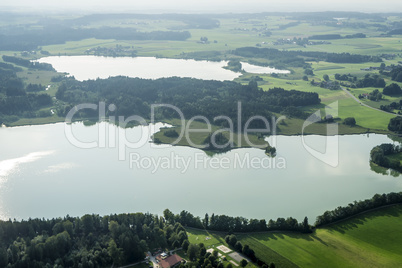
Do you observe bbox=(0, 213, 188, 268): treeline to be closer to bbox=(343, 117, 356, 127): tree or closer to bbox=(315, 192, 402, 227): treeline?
bbox=(315, 192, 402, 227): treeline

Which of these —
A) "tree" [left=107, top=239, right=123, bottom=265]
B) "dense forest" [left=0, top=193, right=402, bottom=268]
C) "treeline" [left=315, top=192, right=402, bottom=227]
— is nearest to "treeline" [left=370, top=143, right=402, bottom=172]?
"treeline" [left=315, top=192, right=402, bottom=227]

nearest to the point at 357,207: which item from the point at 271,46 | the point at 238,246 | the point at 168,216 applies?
the point at 238,246

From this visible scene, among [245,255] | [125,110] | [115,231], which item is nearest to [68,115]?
[125,110]

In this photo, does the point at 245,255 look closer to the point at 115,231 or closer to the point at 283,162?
the point at 115,231

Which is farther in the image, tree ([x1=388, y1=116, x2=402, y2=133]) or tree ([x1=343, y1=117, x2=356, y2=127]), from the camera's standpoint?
tree ([x1=343, y1=117, x2=356, y2=127])

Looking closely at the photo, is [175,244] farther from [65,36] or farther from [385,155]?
[65,36]

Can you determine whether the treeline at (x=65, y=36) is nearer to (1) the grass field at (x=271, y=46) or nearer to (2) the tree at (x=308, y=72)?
(1) the grass field at (x=271, y=46)

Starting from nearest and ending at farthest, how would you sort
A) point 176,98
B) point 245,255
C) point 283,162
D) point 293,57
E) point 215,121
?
point 245,255, point 283,162, point 215,121, point 176,98, point 293,57
